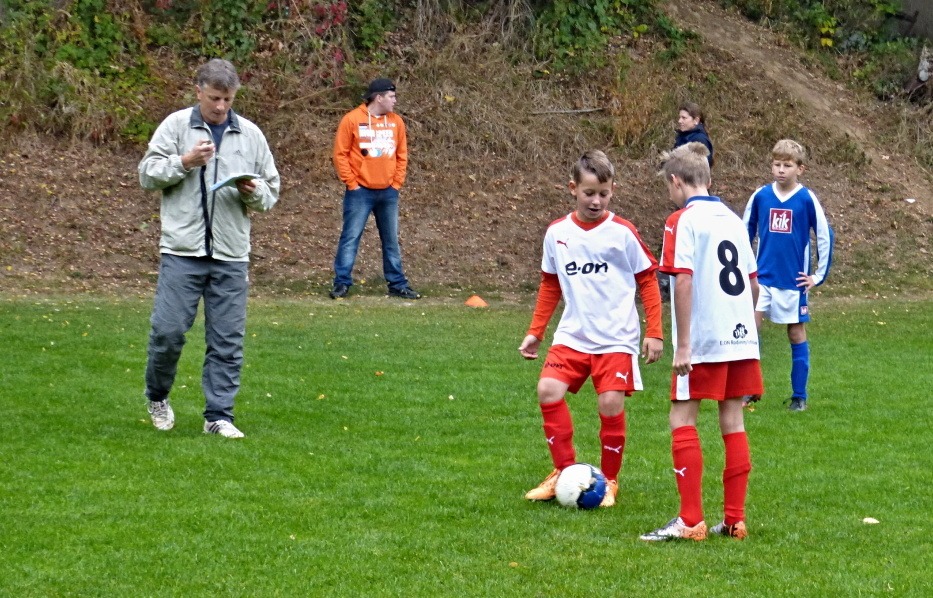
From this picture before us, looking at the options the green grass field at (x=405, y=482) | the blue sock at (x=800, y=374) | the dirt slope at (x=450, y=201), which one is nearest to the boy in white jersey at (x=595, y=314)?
the green grass field at (x=405, y=482)

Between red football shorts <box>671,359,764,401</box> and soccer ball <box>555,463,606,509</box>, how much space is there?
74cm

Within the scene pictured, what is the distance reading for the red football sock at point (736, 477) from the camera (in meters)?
5.66

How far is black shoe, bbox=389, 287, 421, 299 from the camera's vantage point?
15.1 metres

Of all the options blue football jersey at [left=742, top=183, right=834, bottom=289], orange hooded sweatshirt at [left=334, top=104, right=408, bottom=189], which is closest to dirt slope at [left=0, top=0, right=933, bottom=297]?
orange hooded sweatshirt at [left=334, top=104, right=408, bottom=189]

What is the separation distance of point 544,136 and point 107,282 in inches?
296

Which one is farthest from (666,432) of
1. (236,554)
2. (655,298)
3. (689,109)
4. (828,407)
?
(689,109)

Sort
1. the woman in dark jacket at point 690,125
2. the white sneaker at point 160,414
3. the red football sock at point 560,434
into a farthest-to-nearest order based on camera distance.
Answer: the woman in dark jacket at point 690,125 → the white sneaker at point 160,414 → the red football sock at point 560,434

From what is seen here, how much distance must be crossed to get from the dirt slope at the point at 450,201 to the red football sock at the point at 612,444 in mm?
9057

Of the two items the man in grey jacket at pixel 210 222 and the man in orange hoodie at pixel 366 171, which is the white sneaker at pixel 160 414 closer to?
the man in grey jacket at pixel 210 222

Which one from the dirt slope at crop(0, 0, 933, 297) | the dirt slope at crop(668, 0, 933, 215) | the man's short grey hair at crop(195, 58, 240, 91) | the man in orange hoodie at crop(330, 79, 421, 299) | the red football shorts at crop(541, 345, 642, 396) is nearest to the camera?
the red football shorts at crop(541, 345, 642, 396)

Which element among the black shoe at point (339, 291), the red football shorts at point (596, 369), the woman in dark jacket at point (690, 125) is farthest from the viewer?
the black shoe at point (339, 291)

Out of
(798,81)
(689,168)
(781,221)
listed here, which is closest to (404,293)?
(781,221)

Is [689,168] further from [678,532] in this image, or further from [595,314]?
[678,532]

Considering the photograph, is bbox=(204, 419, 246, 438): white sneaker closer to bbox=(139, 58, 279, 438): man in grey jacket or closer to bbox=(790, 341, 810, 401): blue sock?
→ bbox=(139, 58, 279, 438): man in grey jacket
